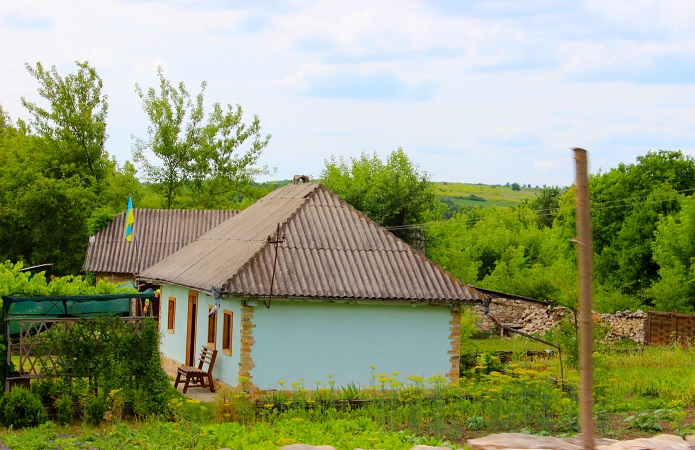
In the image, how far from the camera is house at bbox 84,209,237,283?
126ft

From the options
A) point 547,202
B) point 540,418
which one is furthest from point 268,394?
point 547,202

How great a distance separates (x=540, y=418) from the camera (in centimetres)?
1573

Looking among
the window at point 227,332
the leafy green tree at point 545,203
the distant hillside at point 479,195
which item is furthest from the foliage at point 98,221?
the distant hillside at point 479,195

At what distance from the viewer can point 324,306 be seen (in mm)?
20516

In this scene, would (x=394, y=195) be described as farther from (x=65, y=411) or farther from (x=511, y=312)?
(x=65, y=411)

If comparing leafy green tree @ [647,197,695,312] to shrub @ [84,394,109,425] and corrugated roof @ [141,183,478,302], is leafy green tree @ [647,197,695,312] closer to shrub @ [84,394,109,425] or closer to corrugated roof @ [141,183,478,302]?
corrugated roof @ [141,183,478,302]

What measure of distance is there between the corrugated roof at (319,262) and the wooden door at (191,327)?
0.61 metres

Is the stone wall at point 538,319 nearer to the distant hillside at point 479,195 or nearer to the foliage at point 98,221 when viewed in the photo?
the foliage at point 98,221

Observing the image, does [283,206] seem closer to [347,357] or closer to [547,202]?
[347,357]

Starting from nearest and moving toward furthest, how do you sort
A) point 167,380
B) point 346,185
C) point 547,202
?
point 167,380 → point 346,185 → point 547,202

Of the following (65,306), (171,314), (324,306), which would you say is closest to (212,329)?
(324,306)

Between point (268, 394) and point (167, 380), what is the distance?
114 inches

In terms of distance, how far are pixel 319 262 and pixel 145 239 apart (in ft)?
66.5

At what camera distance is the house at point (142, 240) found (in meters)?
38.3
